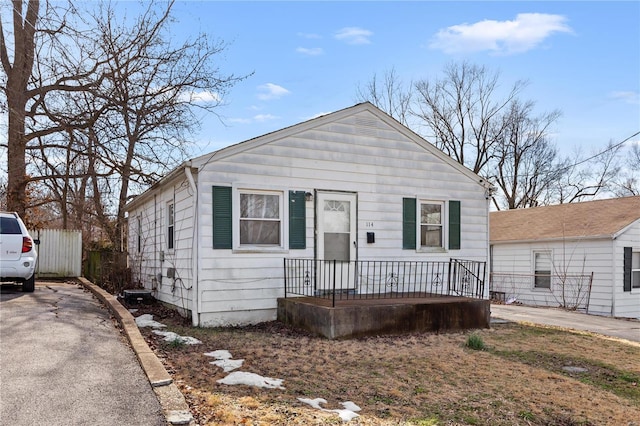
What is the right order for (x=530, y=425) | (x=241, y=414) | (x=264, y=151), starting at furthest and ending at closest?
(x=264, y=151), (x=530, y=425), (x=241, y=414)

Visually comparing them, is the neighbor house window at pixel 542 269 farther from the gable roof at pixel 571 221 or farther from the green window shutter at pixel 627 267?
the green window shutter at pixel 627 267

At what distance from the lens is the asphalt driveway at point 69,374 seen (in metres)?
3.88

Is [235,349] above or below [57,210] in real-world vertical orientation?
below

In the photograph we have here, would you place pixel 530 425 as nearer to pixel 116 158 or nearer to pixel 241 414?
pixel 241 414

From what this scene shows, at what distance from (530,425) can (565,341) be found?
479 centimetres

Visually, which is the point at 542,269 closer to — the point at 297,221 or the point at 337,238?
the point at 337,238

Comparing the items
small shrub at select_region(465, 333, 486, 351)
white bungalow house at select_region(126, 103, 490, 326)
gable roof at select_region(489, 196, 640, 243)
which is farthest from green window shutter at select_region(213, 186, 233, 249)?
gable roof at select_region(489, 196, 640, 243)

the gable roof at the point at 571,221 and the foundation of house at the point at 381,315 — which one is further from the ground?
the gable roof at the point at 571,221

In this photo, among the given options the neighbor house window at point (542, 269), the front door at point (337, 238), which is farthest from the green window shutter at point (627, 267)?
the front door at point (337, 238)

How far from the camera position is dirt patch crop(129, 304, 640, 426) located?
4.39 m

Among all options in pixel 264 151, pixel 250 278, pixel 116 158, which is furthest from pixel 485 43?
pixel 116 158

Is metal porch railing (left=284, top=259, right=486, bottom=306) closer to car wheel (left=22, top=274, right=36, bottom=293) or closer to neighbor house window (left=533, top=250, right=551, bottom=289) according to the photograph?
car wheel (left=22, top=274, right=36, bottom=293)

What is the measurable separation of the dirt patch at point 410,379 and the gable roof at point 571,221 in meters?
8.04

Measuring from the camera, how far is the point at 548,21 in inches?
473
